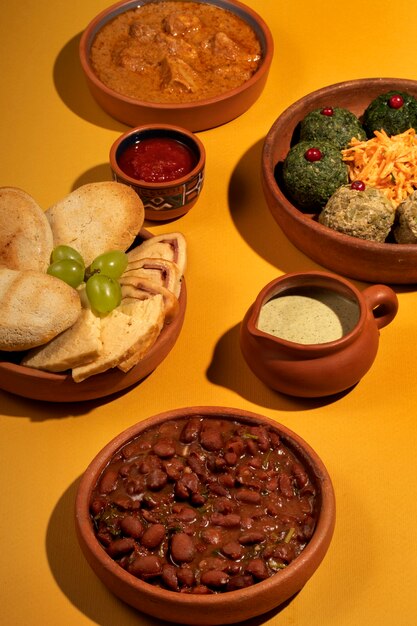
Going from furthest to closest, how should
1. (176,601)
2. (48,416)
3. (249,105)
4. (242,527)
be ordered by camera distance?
(249,105) < (48,416) < (242,527) < (176,601)

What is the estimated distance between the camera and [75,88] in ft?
13.7

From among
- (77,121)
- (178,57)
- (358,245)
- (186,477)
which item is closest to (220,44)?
(178,57)

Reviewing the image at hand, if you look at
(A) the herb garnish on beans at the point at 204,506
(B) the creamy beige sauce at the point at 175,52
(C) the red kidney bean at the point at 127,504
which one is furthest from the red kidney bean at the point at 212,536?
(B) the creamy beige sauce at the point at 175,52

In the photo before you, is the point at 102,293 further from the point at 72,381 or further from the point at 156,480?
the point at 156,480

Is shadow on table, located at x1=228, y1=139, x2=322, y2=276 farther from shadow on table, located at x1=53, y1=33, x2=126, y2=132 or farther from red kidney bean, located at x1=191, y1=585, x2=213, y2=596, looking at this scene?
red kidney bean, located at x1=191, y1=585, x2=213, y2=596

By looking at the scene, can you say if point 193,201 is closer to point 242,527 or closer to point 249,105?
point 249,105

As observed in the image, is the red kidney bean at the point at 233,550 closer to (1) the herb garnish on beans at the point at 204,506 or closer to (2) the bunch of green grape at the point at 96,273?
(1) the herb garnish on beans at the point at 204,506

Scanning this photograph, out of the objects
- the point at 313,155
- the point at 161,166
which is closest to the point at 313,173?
the point at 313,155

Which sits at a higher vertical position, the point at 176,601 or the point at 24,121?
the point at 24,121

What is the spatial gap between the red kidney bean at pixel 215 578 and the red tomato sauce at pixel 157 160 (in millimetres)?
1716

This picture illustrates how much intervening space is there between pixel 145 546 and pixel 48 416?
78 centimetres

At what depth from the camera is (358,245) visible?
308 centimetres

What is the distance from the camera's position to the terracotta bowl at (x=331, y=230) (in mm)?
3092

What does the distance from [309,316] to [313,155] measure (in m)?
0.75
